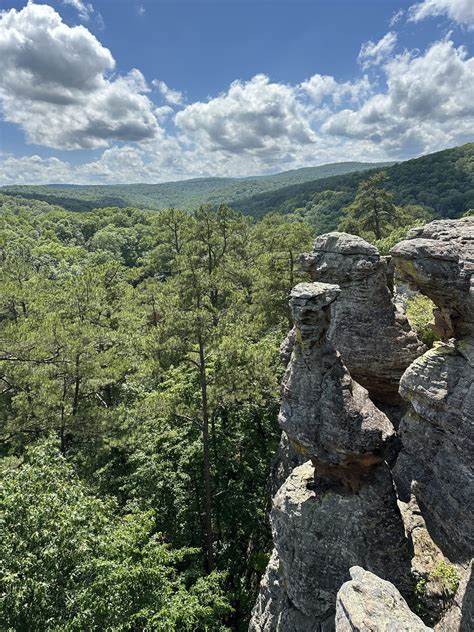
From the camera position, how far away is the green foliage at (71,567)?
8758mm

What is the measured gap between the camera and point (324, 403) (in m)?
9.45

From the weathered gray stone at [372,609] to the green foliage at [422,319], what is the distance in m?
8.01

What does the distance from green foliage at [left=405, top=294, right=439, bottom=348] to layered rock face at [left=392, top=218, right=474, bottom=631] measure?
3.59m

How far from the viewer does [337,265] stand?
44.2ft

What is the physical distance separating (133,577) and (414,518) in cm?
747

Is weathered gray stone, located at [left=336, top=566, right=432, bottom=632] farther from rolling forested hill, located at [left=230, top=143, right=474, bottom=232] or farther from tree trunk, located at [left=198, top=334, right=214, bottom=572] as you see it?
rolling forested hill, located at [left=230, top=143, right=474, bottom=232]

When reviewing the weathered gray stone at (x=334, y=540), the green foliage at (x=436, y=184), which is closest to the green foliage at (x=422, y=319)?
the weathered gray stone at (x=334, y=540)

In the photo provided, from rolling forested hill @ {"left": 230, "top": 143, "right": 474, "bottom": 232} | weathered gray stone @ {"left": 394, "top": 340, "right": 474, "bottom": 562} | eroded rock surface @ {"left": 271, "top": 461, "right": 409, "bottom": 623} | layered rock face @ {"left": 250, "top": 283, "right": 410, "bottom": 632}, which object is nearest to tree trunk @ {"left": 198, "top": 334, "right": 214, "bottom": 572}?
layered rock face @ {"left": 250, "top": 283, "right": 410, "bottom": 632}

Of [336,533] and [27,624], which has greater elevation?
[336,533]

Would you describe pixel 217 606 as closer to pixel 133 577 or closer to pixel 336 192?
pixel 133 577

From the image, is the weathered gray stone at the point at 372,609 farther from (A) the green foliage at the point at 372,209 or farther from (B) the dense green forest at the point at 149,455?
(A) the green foliage at the point at 372,209

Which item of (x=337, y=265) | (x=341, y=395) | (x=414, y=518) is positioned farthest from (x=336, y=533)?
(x=337, y=265)

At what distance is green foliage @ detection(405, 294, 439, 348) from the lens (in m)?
13.8

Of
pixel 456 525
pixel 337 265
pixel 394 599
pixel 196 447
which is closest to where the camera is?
pixel 394 599
